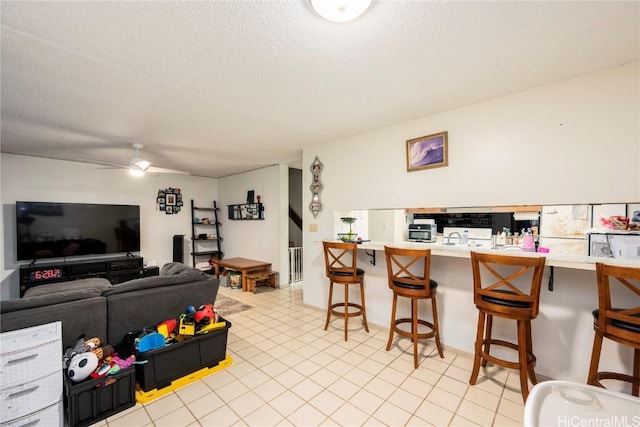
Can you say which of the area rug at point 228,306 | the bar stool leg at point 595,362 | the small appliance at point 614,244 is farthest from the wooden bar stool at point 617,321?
the area rug at point 228,306

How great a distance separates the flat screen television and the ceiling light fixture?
5174mm

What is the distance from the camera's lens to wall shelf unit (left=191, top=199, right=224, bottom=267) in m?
6.12

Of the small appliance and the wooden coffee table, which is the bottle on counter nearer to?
the small appliance

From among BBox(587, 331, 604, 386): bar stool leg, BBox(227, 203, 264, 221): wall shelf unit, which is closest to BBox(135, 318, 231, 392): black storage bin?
BBox(587, 331, 604, 386): bar stool leg

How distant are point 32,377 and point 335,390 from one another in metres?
1.94

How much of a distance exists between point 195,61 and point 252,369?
250cm

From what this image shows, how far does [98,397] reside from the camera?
175 cm

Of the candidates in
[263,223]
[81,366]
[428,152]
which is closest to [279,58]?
[428,152]

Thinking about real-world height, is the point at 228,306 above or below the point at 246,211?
below

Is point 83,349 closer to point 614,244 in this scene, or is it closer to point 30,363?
point 30,363

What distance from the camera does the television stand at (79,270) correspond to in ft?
12.7

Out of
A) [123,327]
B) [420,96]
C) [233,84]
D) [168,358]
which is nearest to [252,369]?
[168,358]

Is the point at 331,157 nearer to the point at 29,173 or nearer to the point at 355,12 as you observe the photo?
the point at 355,12

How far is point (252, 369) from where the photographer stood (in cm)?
235
